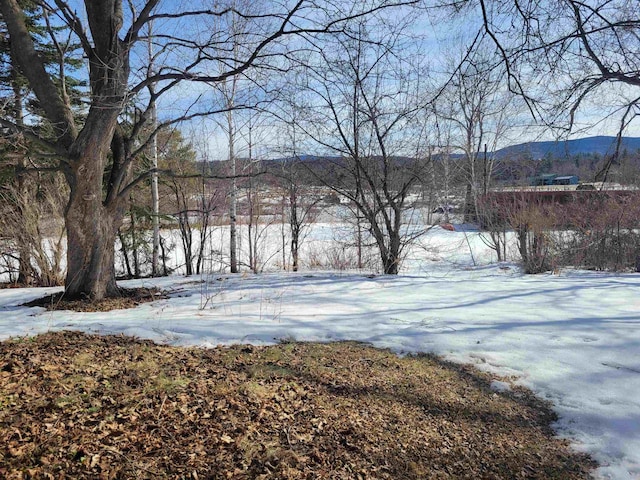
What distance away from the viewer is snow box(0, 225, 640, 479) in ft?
8.88

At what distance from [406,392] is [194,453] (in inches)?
61.0

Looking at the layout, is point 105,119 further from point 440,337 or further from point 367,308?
point 440,337

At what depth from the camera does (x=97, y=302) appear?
17.9 feet

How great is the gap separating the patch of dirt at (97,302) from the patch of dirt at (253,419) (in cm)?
192

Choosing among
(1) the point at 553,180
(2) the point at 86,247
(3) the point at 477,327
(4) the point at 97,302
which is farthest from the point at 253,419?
(1) the point at 553,180

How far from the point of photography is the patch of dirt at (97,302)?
16.8 feet

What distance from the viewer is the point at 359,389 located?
2832 mm

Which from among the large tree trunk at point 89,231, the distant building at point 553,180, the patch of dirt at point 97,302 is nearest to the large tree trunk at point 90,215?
the large tree trunk at point 89,231

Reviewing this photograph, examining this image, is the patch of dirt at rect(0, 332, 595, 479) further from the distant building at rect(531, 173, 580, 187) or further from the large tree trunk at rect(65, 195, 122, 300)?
the distant building at rect(531, 173, 580, 187)

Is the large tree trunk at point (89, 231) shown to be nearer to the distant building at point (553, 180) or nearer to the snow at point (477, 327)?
the snow at point (477, 327)

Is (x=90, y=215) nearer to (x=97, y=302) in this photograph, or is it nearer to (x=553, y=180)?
(x=97, y=302)

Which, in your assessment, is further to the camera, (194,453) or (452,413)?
(452,413)

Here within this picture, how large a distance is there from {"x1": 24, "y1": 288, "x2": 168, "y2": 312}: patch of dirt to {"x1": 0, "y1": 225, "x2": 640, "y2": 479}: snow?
24cm

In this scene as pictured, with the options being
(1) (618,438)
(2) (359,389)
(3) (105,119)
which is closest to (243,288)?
(3) (105,119)
